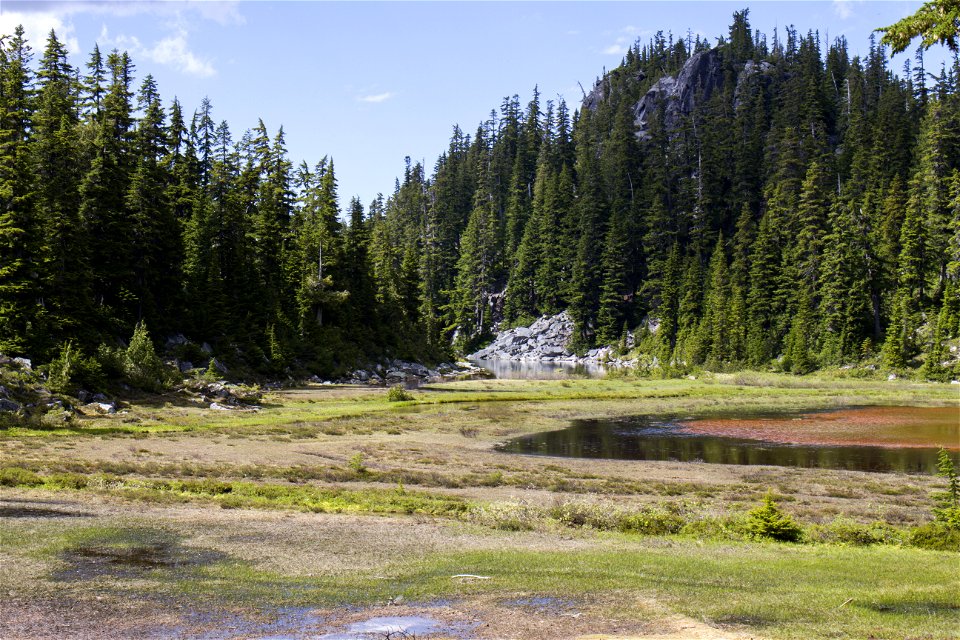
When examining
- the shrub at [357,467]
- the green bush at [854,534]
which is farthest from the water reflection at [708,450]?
the green bush at [854,534]

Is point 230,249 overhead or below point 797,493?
overhead

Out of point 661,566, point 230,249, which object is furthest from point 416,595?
point 230,249

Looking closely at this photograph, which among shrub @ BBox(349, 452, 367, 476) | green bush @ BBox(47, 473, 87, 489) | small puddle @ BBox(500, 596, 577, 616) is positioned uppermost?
green bush @ BBox(47, 473, 87, 489)

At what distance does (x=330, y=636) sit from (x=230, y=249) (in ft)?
236

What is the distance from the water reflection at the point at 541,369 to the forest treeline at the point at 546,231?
31.4ft

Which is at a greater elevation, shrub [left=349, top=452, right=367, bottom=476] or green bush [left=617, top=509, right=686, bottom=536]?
shrub [left=349, top=452, right=367, bottom=476]

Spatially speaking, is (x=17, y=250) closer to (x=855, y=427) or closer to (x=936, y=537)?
(x=936, y=537)

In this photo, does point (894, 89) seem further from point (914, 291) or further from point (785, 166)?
point (914, 291)

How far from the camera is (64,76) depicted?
7869 cm

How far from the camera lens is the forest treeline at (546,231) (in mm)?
61062

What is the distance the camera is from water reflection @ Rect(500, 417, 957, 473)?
116 feet

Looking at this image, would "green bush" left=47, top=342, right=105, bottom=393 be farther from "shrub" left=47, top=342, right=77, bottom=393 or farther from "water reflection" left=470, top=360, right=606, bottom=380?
"water reflection" left=470, top=360, right=606, bottom=380

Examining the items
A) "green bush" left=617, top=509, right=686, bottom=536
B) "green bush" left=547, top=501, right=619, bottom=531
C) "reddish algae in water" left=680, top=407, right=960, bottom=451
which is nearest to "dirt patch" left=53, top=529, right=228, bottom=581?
"green bush" left=547, top=501, right=619, bottom=531

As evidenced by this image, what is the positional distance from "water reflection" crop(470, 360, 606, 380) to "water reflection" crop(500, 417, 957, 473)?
46061 mm
